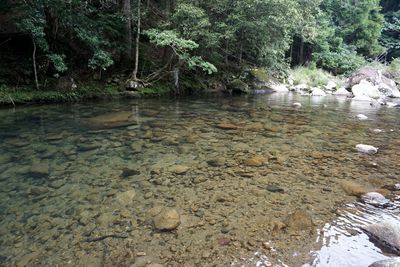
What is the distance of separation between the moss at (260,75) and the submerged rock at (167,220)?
47.9 feet

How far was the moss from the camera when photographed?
16564 mm

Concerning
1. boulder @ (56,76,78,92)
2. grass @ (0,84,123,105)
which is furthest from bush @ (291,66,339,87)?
boulder @ (56,76,78,92)

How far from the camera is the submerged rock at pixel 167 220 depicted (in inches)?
102

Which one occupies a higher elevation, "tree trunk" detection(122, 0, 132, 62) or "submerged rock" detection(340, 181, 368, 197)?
"tree trunk" detection(122, 0, 132, 62)

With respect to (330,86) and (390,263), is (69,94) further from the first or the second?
(330,86)

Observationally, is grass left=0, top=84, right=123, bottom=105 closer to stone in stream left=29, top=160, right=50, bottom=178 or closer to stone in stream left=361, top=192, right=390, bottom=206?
stone in stream left=29, top=160, right=50, bottom=178

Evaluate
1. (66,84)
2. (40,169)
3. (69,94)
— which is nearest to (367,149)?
(40,169)

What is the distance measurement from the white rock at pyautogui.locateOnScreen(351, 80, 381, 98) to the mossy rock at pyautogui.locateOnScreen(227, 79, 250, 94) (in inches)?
265

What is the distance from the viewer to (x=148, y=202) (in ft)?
9.91

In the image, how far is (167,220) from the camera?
8.84ft

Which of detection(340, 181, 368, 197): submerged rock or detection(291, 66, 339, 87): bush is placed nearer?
detection(340, 181, 368, 197): submerged rock

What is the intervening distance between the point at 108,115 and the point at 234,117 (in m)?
3.24

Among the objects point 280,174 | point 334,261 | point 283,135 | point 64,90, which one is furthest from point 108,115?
point 334,261

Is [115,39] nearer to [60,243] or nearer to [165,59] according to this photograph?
[165,59]
